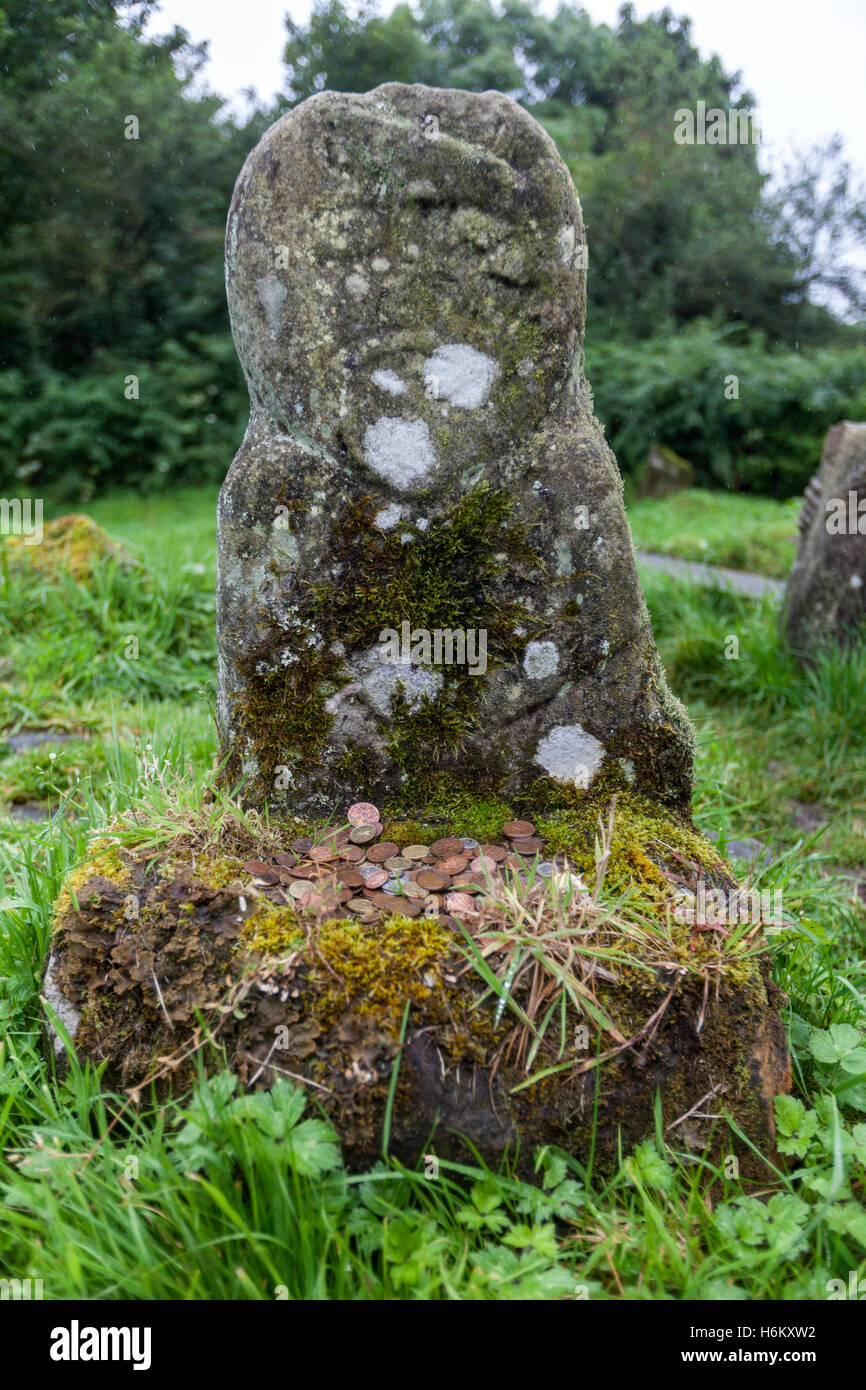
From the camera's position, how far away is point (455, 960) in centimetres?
165

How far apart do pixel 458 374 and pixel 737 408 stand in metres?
10.4

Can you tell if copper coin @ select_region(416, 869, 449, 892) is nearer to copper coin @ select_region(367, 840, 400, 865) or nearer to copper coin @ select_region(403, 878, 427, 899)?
copper coin @ select_region(403, 878, 427, 899)

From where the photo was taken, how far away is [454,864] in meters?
1.91

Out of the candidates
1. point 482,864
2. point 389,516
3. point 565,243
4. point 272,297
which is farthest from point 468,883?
point 565,243

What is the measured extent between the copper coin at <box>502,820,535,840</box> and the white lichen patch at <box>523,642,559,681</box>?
352mm

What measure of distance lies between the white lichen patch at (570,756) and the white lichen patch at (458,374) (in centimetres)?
82

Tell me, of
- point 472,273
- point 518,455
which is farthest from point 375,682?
point 472,273

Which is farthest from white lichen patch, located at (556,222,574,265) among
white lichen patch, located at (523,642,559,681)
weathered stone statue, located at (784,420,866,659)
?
weathered stone statue, located at (784,420,866,659)

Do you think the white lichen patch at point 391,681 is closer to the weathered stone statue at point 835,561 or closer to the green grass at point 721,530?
the green grass at point 721,530

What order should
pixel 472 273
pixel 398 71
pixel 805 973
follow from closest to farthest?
1. pixel 472 273
2. pixel 805 973
3. pixel 398 71

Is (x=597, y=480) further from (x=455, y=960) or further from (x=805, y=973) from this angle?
(x=805, y=973)

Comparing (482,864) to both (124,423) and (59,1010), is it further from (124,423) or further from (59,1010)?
(124,423)

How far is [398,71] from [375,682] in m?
14.7

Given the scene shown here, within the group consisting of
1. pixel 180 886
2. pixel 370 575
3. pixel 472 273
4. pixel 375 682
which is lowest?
pixel 180 886
